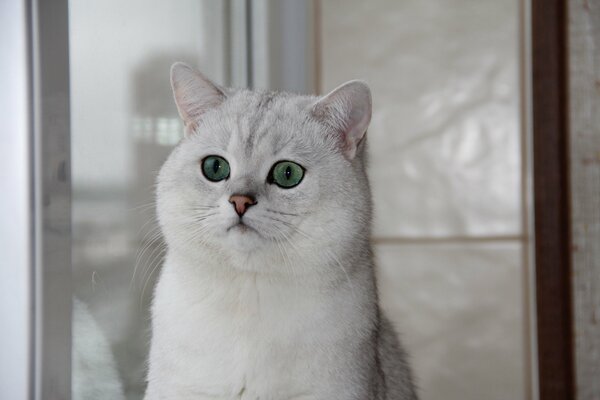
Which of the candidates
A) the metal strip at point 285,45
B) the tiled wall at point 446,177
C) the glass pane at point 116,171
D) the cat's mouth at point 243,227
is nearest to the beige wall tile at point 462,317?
the tiled wall at point 446,177

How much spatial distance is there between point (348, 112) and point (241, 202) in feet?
0.48

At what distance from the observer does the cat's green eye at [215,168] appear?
1.89ft

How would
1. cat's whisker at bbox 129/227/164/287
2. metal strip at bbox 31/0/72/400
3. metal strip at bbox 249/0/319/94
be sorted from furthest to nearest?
metal strip at bbox 249/0/319/94 → cat's whisker at bbox 129/227/164/287 → metal strip at bbox 31/0/72/400

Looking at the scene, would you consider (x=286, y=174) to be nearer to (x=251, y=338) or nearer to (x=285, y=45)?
(x=251, y=338)

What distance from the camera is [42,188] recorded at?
0.52 meters

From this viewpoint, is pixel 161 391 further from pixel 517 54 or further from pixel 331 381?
pixel 517 54

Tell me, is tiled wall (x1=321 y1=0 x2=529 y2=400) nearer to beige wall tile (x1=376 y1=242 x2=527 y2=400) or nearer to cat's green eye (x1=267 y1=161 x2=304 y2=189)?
beige wall tile (x1=376 y1=242 x2=527 y2=400)

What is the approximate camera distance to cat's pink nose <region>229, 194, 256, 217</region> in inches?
20.6

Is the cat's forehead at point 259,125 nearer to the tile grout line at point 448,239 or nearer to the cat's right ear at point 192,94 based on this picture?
the cat's right ear at point 192,94

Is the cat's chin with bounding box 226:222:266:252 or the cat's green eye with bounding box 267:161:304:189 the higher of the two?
the cat's green eye with bounding box 267:161:304:189

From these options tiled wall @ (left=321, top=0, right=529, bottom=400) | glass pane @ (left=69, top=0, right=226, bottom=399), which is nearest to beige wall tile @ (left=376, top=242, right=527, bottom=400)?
tiled wall @ (left=321, top=0, right=529, bottom=400)

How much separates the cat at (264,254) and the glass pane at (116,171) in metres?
0.07

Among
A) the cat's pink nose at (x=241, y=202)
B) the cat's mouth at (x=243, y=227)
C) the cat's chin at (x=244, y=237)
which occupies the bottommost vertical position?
the cat's chin at (x=244, y=237)

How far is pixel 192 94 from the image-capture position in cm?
60
